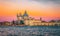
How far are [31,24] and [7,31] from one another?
1.69 feet

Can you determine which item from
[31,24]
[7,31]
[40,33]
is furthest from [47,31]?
[7,31]

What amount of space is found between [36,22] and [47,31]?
0.29 meters

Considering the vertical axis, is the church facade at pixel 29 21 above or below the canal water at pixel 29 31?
above

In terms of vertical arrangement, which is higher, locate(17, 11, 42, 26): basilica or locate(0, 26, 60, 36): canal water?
locate(17, 11, 42, 26): basilica

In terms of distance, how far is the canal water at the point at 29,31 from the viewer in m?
3.04

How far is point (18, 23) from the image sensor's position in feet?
10.2

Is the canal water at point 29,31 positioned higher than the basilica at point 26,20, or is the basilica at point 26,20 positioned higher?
the basilica at point 26,20

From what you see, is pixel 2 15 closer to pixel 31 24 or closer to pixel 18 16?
pixel 18 16

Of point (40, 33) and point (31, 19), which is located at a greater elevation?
point (31, 19)

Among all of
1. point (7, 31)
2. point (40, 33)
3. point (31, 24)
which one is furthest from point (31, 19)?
point (7, 31)

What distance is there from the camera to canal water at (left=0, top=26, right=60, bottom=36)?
9.98 ft

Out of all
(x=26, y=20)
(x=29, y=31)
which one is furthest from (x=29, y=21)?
(x=29, y=31)

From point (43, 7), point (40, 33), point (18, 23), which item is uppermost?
point (43, 7)

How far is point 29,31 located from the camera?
120 inches
